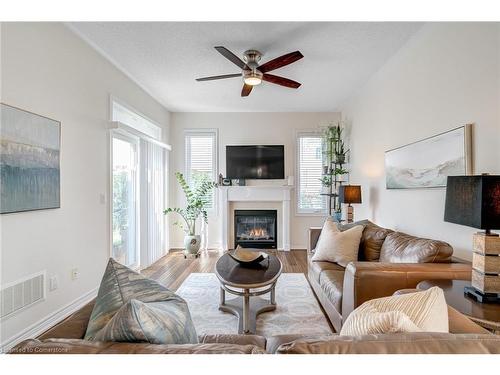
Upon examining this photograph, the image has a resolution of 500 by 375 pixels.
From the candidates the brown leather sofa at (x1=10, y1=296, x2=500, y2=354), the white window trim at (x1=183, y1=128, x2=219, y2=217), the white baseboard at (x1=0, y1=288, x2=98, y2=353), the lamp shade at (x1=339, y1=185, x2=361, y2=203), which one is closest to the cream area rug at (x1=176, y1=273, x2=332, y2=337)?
the white baseboard at (x1=0, y1=288, x2=98, y2=353)

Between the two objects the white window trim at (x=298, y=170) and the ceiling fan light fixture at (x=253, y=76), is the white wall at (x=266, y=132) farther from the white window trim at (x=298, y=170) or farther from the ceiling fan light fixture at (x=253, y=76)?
the ceiling fan light fixture at (x=253, y=76)

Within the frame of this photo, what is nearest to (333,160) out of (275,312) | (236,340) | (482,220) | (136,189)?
(275,312)

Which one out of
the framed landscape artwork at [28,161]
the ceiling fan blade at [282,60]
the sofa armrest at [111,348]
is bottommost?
the sofa armrest at [111,348]

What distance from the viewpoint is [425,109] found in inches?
97.4

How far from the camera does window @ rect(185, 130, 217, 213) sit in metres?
5.38

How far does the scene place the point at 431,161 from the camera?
2.36 metres

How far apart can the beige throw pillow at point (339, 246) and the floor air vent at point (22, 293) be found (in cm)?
259

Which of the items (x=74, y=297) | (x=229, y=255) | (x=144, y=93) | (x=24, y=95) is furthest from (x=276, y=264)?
(x=144, y=93)

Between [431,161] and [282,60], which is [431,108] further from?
[282,60]

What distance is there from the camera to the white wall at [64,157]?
6.43 feet

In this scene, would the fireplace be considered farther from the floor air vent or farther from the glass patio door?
the floor air vent

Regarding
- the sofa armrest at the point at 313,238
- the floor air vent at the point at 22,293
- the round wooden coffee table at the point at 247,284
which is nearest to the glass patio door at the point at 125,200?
the floor air vent at the point at 22,293

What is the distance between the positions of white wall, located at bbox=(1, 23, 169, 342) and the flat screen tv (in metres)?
2.39
